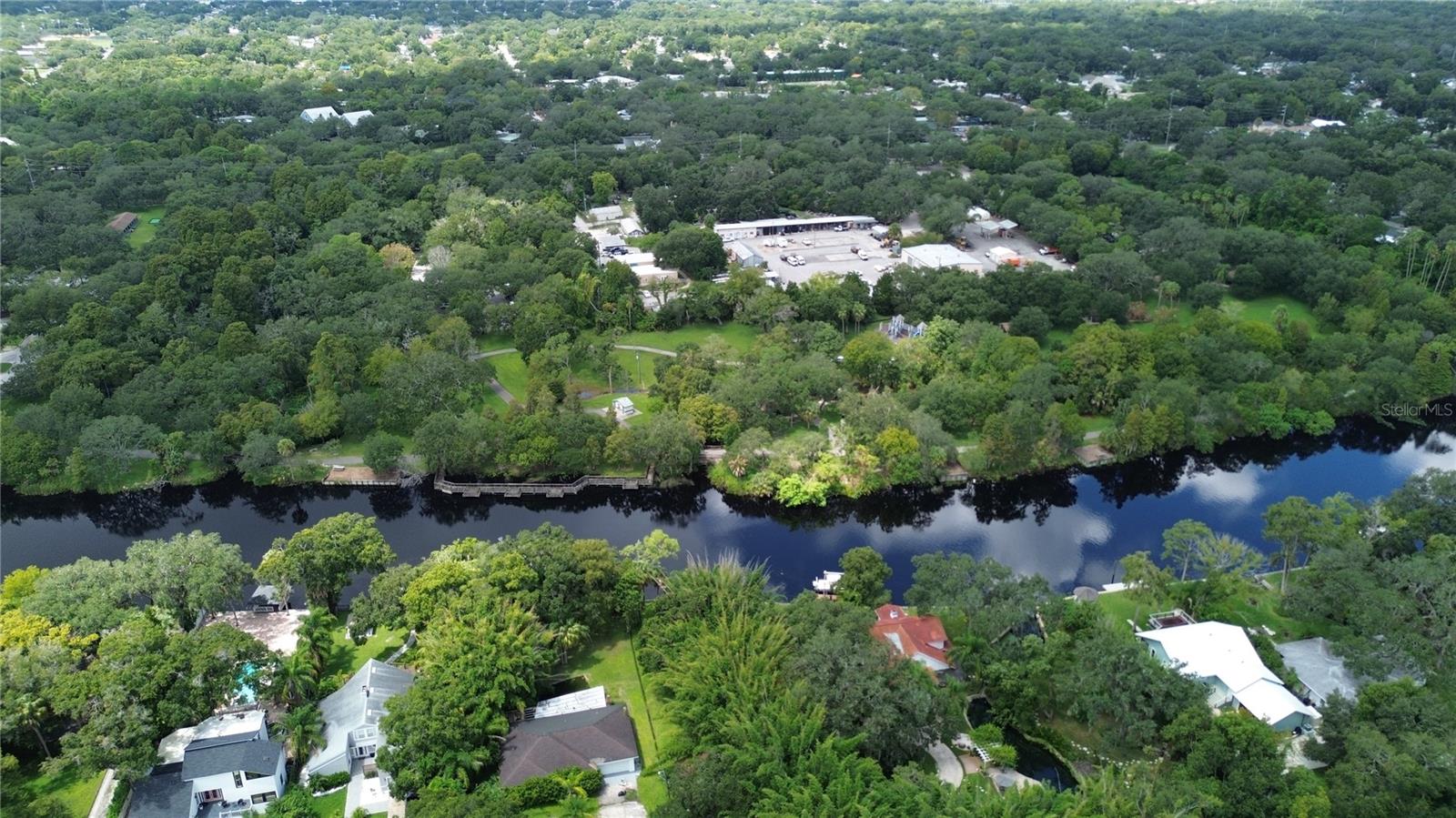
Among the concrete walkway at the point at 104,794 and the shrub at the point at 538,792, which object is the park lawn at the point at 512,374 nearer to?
the concrete walkway at the point at 104,794

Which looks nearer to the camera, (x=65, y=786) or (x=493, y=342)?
(x=65, y=786)

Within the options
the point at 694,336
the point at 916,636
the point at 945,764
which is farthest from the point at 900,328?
the point at 945,764

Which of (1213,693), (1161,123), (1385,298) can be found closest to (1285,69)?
(1161,123)

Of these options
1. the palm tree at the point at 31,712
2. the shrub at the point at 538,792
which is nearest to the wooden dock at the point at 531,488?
the palm tree at the point at 31,712

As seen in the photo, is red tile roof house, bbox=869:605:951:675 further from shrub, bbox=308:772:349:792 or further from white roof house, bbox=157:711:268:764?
white roof house, bbox=157:711:268:764

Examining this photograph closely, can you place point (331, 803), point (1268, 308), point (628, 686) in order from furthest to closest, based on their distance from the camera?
point (1268, 308), point (628, 686), point (331, 803)

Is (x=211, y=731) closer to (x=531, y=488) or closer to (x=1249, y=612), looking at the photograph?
(x=531, y=488)

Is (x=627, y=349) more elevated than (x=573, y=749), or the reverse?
(x=573, y=749)
